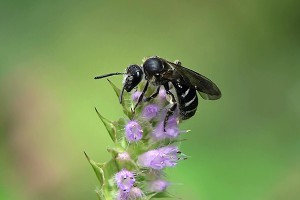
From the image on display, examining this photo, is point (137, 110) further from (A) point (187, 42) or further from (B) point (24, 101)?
(A) point (187, 42)

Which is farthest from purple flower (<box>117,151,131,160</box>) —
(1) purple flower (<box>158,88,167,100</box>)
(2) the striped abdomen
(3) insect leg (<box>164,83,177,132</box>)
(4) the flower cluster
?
(2) the striped abdomen

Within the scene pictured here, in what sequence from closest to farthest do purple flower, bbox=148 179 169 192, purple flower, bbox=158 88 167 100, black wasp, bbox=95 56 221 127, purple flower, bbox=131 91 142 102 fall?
1. purple flower, bbox=148 179 169 192
2. purple flower, bbox=131 91 142 102
3. purple flower, bbox=158 88 167 100
4. black wasp, bbox=95 56 221 127

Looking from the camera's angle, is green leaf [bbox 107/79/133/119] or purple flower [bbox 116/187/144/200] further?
green leaf [bbox 107/79/133/119]

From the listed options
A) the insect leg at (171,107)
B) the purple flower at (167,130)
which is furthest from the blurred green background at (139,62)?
the purple flower at (167,130)

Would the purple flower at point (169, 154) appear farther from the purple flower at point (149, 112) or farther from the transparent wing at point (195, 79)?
the transparent wing at point (195, 79)

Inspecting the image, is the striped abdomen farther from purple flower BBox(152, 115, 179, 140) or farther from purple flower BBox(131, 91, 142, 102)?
purple flower BBox(131, 91, 142, 102)

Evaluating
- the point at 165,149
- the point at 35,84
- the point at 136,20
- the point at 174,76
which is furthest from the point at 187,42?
the point at 165,149
